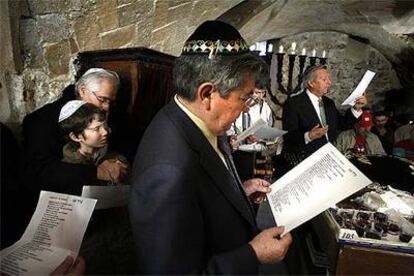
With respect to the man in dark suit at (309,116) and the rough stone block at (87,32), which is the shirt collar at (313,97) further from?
the rough stone block at (87,32)

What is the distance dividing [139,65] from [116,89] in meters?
0.20

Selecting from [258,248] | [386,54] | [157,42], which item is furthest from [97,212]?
[386,54]

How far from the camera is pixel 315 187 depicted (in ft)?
3.76

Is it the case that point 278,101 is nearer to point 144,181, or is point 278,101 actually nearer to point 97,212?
point 97,212

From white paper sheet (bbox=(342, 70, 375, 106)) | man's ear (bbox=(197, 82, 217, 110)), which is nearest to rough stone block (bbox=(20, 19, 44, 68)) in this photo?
man's ear (bbox=(197, 82, 217, 110))

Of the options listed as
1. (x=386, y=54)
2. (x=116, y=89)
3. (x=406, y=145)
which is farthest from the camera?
(x=386, y=54)

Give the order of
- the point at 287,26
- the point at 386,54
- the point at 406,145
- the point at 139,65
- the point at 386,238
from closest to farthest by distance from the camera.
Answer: the point at 386,238 → the point at 139,65 → the point at 406,145 → the point at 287,26 → the point at 386,54

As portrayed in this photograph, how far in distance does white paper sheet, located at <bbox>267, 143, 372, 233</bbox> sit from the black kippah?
0.51 metres

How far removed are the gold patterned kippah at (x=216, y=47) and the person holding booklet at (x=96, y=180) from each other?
57 centimetres

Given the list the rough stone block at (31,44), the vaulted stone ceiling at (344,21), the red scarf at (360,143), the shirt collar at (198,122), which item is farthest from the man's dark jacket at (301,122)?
the rough stone block at (31,44)

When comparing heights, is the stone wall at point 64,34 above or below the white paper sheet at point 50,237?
above

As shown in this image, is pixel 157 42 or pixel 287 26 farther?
pixel 287 26

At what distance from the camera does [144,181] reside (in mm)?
878

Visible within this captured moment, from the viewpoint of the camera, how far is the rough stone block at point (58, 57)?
5.48ft
